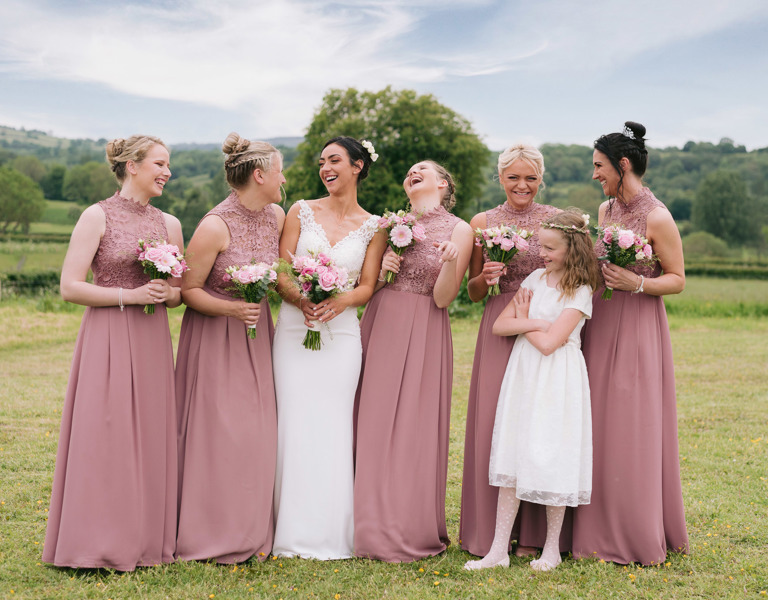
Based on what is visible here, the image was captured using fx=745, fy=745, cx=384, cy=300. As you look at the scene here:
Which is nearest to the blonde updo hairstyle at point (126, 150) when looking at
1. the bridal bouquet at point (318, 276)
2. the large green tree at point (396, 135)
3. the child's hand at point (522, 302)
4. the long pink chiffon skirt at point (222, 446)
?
the long pink chiffon skirt at point (222, 446)

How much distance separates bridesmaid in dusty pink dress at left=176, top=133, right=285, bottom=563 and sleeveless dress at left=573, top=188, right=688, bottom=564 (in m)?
2.46

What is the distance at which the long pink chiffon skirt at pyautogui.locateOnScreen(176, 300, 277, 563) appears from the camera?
17.9ft

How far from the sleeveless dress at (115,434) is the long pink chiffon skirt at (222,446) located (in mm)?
210

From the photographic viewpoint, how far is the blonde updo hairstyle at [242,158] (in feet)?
18.1

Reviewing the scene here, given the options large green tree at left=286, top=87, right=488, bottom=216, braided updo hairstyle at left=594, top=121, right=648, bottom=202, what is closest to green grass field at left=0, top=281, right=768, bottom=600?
braided updo hairstyle at left=594, top=121, right=648, bottom=202

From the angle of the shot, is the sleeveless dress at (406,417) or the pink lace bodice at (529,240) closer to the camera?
the sleeveless dress at (406,417)

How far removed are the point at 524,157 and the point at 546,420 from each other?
6.54 ft

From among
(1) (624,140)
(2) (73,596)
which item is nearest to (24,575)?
(2) (73,596)

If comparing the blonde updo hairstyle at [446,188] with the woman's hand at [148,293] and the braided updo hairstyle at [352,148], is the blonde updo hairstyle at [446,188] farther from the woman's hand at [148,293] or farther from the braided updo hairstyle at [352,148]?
the woman's hand at [148,293]

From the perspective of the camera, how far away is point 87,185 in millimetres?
39906

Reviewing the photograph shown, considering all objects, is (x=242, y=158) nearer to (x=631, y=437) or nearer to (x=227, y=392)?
(x=227, y=392)

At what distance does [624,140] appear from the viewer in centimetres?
558

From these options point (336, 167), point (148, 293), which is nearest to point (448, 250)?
point (336, 167)

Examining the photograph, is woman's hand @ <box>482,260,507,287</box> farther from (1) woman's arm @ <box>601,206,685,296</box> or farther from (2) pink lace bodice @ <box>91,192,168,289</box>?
(2) pink lace bodice @ <box>91,192,168,289</box>
